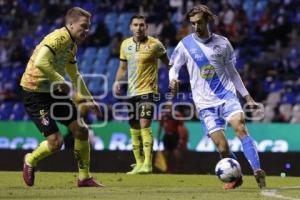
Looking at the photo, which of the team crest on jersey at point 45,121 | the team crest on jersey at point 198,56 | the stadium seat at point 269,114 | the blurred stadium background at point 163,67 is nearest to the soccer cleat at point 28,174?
the team crest on jersey at point 45,121

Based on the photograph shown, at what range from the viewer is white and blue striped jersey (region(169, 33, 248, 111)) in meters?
11.2

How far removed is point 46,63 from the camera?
10.9m

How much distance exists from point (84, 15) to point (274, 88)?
11.9 metres

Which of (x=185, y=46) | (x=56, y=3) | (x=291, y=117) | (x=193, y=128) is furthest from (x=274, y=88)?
(x=185, y=46)

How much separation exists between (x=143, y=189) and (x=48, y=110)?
169cm

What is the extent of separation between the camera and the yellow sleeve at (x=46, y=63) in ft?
35.3

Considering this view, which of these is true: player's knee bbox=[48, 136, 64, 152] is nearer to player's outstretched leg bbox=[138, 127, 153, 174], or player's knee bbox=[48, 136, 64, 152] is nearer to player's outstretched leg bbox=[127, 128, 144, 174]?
player's outstretched leg bbox=[138, 127, 153, 174]

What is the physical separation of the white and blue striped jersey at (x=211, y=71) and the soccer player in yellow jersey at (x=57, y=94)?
4.55 ft

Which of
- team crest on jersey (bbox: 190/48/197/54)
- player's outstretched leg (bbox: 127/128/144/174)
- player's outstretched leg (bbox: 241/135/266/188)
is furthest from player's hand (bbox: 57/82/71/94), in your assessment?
player's outstretched leg (bbox: 127/128/144/174)

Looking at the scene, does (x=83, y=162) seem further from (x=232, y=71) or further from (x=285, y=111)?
(x=285, y=111)

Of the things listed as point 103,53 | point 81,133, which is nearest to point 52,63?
point 81,133

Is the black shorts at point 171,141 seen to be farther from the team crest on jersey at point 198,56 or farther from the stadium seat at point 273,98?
the team crest on jersey at point 198,56

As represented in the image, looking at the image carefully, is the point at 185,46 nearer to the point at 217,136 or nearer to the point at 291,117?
the point at 217,136

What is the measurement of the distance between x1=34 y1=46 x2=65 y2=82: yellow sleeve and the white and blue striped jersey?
5.13ft
